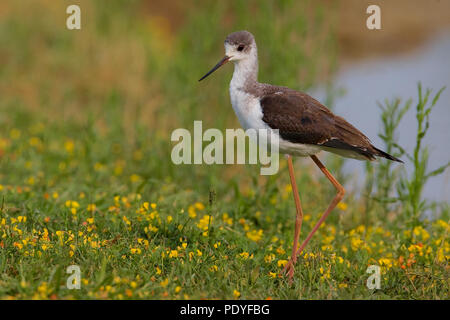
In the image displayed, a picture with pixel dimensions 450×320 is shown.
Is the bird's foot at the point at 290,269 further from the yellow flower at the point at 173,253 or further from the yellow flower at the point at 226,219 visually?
the yellow flower at the point at 226,219

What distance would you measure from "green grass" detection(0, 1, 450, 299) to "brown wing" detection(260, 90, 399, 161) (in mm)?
770

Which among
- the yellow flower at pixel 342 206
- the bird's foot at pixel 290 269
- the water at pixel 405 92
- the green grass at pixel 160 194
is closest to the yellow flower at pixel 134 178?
the green grass at pixel 160 194

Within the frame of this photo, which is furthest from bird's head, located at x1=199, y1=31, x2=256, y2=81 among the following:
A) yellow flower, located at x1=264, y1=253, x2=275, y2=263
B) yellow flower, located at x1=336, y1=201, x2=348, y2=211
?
yellow flower, located at x1=336, y1=201, x2=348, y2=211

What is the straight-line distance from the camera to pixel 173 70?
8.21m

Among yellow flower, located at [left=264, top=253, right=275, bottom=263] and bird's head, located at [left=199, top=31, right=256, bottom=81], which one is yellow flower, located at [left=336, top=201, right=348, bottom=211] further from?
bird's head, located at [left=199, top=31, right=256, bottom=81]

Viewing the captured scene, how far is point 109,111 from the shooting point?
8.63m

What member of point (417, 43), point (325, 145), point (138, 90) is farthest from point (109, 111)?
point (417, 43)

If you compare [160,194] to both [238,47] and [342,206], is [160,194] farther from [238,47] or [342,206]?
[238,47]

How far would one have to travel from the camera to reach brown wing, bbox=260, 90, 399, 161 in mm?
4777

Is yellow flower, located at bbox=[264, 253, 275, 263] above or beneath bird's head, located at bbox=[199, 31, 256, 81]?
beneath

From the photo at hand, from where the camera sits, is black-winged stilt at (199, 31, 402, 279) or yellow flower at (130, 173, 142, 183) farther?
yellow flower at (130, 173, 142, 183)

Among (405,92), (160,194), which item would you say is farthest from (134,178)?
(405,92)

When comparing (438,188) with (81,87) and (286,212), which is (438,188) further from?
(81,87)

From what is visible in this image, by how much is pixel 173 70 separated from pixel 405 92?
17.5 ft
